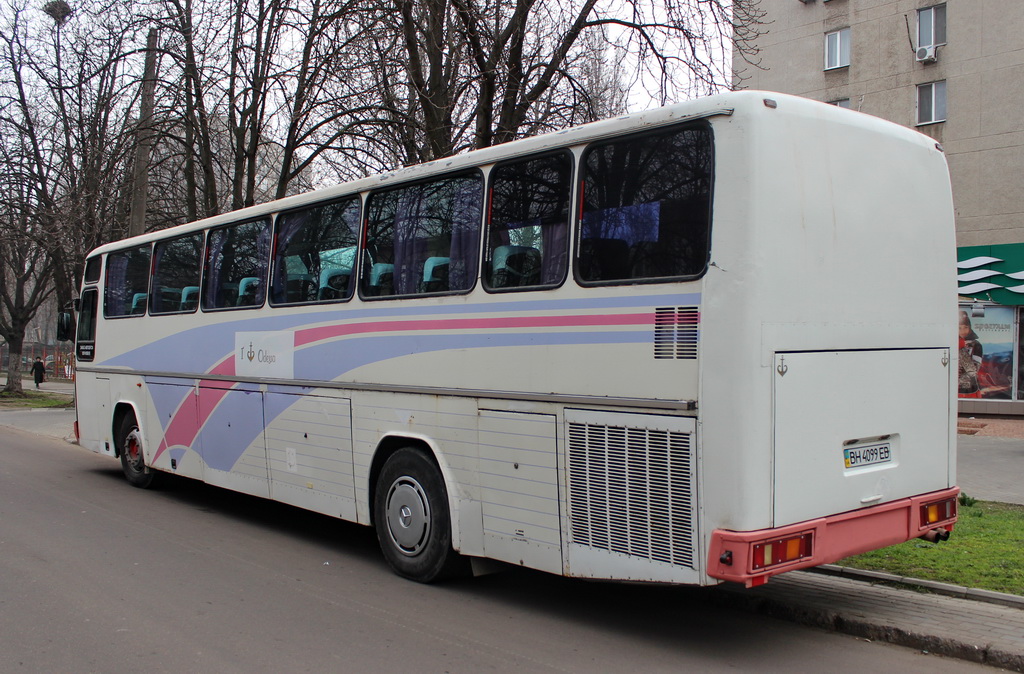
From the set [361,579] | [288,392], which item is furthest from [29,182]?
[361,579]

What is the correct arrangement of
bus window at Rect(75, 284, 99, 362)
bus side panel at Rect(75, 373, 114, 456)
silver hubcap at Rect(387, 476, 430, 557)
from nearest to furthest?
1. silver hubcap at Rect(387, 476, 430, 557)
2. bus side panel at Rect(75, 373, 114, 456)
3. bus window at Rect(75, 284, 99, 362)

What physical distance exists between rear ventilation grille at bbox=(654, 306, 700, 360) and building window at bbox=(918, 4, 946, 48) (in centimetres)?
2311

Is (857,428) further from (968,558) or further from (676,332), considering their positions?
(968,558)

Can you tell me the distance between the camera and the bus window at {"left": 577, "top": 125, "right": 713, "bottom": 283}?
5289mm

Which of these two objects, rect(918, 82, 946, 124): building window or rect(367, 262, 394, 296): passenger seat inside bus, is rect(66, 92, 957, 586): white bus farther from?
rect(918, 82, 946, 124): building window

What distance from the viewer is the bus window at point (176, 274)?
10.5 meters

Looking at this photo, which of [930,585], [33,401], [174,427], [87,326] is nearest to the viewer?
[930,585]

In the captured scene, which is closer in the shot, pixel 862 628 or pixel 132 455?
pixel 862 628

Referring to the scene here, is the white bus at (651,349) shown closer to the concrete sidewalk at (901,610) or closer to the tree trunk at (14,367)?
the concrete sidewalk at (901,610)

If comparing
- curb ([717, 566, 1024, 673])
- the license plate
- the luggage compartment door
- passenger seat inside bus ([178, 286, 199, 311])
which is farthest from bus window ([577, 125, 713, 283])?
passenger seat inside bus ([178, 286, 199, 311])

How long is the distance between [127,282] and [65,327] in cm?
268

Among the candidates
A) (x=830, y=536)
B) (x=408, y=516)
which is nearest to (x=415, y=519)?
(x=408, y=516)

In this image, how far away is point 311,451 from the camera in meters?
8.34

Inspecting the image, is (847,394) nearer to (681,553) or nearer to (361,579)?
(681,553)
